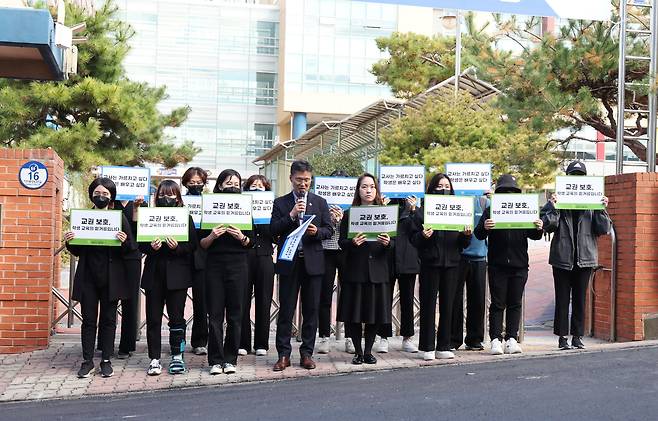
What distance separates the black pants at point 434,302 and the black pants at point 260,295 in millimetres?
1648

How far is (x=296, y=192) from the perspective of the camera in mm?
8375

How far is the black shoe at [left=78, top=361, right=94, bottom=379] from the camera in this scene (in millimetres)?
8125

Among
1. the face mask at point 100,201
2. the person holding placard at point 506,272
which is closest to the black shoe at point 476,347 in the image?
the person holding placard at point 506,272

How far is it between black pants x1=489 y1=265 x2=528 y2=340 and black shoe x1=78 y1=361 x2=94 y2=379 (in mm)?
4117

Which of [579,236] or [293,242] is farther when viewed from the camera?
[579,236]

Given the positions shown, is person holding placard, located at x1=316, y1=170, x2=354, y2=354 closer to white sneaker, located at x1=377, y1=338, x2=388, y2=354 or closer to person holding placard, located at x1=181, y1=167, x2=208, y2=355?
white sneaker, located at x1=377, y1=338, x2=388, y2=354

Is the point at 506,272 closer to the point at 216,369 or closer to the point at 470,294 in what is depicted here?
the point at 470,294

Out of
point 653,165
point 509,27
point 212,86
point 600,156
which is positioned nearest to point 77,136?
point 509,27

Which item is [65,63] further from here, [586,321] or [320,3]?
[320,3]

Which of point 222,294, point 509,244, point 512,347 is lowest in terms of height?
point 512,347

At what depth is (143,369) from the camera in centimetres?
857

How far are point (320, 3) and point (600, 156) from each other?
2100cm

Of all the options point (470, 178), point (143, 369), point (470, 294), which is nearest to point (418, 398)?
point (470, 294)

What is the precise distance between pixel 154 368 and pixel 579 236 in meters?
4.71
